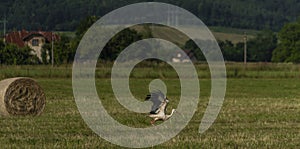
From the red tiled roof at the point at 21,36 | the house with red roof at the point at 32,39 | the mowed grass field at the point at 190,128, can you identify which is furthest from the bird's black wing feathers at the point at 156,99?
the red tiled roof at the point at 21,36

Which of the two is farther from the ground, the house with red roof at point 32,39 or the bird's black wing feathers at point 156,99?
the house with red roof at point 32,39

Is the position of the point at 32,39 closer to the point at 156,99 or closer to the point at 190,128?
the point at 156,99

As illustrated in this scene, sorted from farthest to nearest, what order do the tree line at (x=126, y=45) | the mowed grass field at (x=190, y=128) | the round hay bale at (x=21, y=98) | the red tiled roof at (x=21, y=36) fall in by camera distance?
the red tiled roof at (x=21, y=36), the tree line at (x=126, y=45), the round hay bale at (x=21, y=98), the mowed grass field at (x=190, y=128)

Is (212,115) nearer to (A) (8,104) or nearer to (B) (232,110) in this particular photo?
(B) (232,110)

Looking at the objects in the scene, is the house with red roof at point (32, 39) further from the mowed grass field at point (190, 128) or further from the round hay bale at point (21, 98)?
the round hay bale at point (21, 98)

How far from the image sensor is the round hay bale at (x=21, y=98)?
22.3 m

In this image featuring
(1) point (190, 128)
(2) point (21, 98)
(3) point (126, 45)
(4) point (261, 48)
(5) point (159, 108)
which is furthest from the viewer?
(4) point (261, 48)

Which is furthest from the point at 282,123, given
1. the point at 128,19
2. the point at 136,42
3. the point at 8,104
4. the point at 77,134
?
the point at 128,19

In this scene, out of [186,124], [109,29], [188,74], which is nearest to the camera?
[186,124]

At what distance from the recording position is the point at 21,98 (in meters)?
22.9

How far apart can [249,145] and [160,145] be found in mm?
1723

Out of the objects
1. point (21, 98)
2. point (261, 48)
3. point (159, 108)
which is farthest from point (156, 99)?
point (261, 48)

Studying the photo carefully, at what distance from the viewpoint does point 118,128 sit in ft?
58.7

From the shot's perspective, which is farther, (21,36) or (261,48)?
(261,48)
